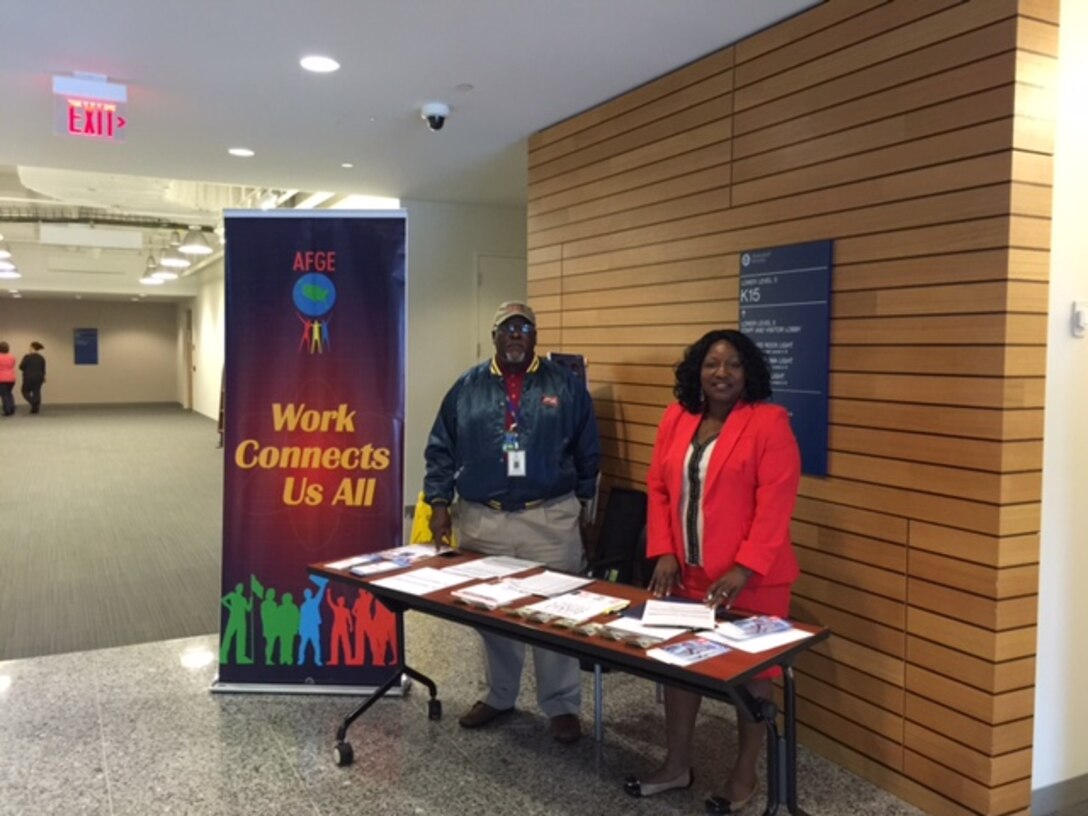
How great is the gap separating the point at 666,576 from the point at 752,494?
0.40 metres

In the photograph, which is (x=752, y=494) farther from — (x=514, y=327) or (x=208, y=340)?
(x=208, y=340)

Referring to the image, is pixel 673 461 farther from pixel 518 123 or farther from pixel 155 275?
pixel 155 275

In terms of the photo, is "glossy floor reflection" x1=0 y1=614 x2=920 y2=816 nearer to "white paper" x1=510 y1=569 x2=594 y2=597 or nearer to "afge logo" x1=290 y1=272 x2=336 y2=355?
"white paper" x1=510 y1=569 x2=594 y2=597

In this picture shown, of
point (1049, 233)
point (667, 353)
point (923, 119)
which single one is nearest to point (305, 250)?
point (667, 353)

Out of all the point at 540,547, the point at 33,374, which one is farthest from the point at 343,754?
the point at 33,374

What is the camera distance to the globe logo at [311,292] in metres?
3.58

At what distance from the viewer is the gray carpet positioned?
4.66 metres

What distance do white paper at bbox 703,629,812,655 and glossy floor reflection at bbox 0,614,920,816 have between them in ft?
2.78

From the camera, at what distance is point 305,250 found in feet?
11.7

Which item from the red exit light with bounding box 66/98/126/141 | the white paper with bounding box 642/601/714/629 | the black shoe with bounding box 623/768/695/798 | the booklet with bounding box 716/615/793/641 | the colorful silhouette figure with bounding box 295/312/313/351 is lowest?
the black shoe with bounding box 623/768/695/798

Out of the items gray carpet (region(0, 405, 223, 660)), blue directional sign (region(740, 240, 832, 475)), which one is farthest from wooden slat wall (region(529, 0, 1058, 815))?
gray carpet (region(0, 405, 223, 660))

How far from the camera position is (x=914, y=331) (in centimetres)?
279

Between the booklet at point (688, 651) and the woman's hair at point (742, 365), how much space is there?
868mm

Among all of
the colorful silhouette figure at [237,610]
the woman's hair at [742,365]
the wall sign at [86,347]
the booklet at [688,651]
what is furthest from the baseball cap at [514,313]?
the wall sign at [86,347]
